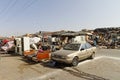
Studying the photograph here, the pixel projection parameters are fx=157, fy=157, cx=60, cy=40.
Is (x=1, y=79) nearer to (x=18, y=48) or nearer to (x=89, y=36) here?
(x=18, y=48)

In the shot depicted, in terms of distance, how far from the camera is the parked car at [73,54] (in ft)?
36.2

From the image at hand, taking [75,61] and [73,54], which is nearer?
[73,54]

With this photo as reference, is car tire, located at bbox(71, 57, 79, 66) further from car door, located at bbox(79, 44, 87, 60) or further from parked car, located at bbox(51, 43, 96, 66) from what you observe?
car door, located at bbox(79, 44, 87, 60)

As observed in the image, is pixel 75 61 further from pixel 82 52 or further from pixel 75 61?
pixel 82 52

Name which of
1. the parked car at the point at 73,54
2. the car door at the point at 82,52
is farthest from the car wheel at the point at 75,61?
the car door at the point at 82,52

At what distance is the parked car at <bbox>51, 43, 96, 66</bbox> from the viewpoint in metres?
11.0

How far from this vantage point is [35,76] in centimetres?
906

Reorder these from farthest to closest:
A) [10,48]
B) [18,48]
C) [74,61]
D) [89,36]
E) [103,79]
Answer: [89,36]
[10,48]
[18,48]
[74,61]
[103,79]

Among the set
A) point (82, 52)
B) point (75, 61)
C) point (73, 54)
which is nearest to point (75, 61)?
point (75, 61)

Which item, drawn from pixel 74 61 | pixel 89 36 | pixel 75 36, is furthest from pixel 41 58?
pixel 89 36

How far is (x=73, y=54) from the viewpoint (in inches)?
444

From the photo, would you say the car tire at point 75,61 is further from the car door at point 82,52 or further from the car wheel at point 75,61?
the car door at point 82,52

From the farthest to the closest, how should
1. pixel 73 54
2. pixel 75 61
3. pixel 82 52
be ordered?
pixel 82 52, pixel 75 61, pixel 73 54

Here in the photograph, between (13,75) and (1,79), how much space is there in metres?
0.86
